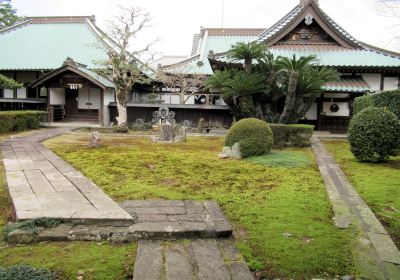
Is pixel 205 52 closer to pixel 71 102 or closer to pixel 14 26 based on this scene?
pixel 71 102

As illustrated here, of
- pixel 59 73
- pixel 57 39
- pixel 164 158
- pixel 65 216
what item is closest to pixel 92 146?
pixel 164 158

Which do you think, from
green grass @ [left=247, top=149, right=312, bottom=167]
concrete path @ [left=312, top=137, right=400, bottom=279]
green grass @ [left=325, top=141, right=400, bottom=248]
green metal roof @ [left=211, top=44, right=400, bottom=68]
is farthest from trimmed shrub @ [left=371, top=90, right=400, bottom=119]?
green metal roof @ [left=211, top=44, right=400, bottom=68]

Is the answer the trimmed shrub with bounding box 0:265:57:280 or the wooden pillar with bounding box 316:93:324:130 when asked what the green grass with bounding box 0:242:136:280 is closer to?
the trimmed shrub with bounding box 0:265:57:280

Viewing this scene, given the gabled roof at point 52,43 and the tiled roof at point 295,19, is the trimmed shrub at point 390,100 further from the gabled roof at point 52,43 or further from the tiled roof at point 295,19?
the gabled roof at point 52,43

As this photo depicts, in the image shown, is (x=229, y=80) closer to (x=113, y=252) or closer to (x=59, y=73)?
(x=113, y=252)

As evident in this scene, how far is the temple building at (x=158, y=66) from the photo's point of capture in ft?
72.0

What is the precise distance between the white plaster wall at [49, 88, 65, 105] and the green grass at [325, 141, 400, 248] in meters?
20.9

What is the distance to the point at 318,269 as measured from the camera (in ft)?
12.8

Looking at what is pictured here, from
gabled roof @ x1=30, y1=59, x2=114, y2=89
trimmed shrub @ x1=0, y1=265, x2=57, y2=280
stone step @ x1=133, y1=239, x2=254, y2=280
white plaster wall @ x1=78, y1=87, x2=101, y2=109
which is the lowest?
stone step @ x1=133, y1=239, x2=254, y2=280

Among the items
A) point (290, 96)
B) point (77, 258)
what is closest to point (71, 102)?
point (290, 96)

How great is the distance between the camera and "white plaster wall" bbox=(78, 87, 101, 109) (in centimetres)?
2716

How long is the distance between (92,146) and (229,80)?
21.9 feet

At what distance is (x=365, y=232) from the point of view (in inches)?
197

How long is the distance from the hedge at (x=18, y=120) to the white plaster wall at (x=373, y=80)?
20849 millimetres
